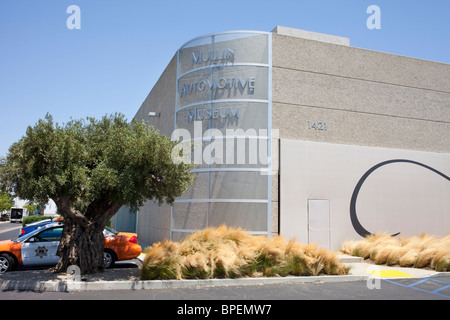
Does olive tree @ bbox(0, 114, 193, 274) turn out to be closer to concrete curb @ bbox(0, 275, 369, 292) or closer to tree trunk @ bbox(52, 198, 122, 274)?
tree trunk @ bbox(52, 198, 122, 274)

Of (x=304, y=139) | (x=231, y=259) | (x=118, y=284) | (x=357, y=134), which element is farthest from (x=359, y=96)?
(x=118, y=284)

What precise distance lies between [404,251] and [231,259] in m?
6.60

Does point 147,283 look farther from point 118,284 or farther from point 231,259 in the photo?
point 231,259

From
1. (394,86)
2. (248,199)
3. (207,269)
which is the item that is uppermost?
(394,86)

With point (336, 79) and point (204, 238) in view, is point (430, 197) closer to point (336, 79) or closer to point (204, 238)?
point (336, 79)

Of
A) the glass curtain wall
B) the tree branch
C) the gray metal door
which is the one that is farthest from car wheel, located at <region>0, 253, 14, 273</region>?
the gray metal door

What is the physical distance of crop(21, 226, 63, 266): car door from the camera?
11126mm

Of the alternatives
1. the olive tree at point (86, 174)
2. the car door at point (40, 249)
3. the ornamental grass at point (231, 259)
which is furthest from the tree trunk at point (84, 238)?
the ornamental grass at point (231, 259)

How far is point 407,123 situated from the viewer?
58.1 feet

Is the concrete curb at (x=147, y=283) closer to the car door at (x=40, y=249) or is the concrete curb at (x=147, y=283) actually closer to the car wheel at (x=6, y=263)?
the car wheel at (x=6, y=263)

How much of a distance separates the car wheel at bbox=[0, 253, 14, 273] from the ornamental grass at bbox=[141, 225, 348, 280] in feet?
13.7

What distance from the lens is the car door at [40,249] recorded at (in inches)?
438

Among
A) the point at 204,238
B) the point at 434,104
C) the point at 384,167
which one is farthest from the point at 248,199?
the point at 434,104

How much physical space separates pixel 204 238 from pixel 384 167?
9.74 metres
